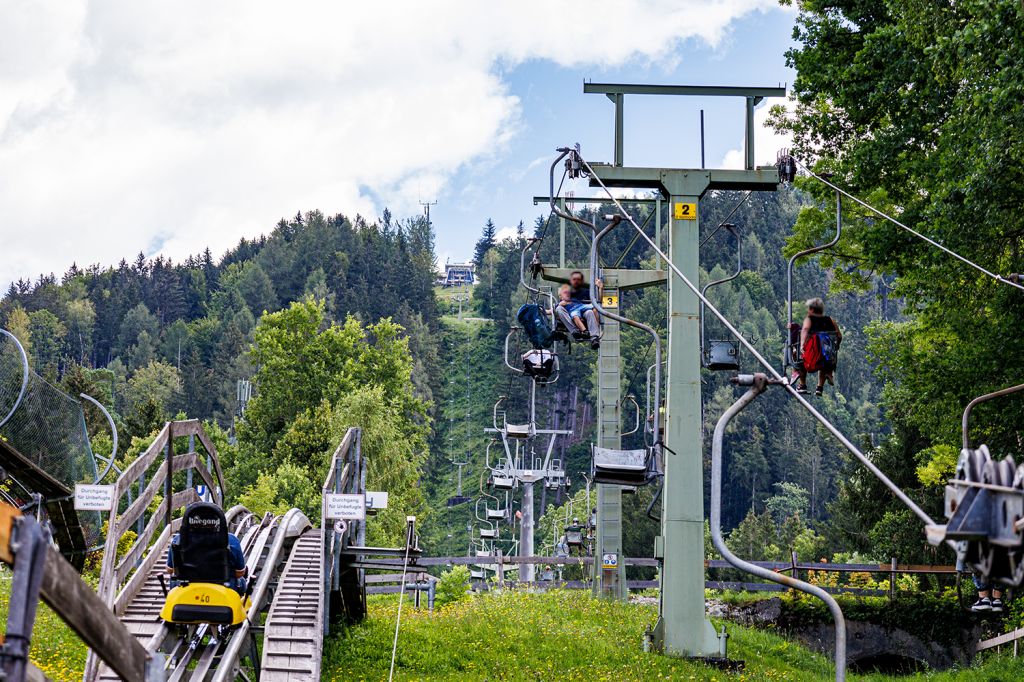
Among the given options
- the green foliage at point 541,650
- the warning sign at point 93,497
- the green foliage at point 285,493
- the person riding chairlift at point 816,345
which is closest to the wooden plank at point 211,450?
the warning sign at point 93,497

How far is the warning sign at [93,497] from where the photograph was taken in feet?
47.4

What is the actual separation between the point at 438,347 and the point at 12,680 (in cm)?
14048

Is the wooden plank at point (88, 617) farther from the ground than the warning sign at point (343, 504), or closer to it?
farther from the ground

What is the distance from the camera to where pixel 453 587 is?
93.9ft

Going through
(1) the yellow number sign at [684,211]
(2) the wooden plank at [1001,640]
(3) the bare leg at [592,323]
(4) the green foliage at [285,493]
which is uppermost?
(1) the yellow number sign at [684,211]

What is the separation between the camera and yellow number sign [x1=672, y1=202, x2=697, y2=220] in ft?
64.5

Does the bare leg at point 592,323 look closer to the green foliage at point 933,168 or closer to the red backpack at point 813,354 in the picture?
the red backpack at point 813,354

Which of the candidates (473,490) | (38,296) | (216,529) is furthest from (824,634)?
(38,296)

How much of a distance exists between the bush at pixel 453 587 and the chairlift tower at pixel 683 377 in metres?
9.31

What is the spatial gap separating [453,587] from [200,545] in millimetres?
16879

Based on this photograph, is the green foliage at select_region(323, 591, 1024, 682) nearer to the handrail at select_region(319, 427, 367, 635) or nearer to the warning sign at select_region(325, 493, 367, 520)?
the handrail at select_region(319, 427, 367, 635)

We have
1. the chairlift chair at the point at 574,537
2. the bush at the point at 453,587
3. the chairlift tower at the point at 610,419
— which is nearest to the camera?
the chairlift tower at the point at 610,419

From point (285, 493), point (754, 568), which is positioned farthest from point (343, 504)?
point (285, 493)

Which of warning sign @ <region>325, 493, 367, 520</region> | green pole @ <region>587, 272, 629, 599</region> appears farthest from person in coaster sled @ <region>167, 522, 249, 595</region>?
green pole @ <region>587, 272, 629, 599</region>
